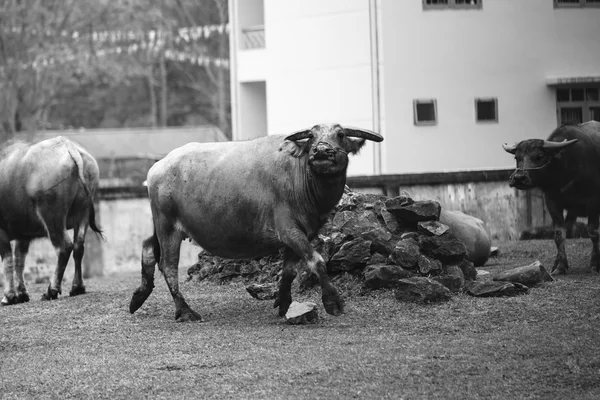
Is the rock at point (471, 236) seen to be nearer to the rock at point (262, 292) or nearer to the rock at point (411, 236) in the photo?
the rock at point (411, 236)

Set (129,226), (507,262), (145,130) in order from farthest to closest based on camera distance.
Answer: (145,130)
(129,226)
(507,262)

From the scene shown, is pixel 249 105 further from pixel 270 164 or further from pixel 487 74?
pixel 270 164

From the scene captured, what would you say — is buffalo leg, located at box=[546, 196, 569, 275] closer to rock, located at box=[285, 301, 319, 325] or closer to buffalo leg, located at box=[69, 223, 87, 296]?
rock, located at box=[285, 301, 319, 325]

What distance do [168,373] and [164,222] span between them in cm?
328

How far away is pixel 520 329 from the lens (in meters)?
9.98

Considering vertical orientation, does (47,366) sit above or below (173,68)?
below

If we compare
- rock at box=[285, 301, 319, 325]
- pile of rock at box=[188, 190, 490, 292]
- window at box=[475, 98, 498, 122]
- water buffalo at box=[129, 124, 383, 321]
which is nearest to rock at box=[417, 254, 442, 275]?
pile of rock at box=[188, 190, 490, 292]

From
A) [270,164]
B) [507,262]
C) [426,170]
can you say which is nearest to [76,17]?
[426,170]

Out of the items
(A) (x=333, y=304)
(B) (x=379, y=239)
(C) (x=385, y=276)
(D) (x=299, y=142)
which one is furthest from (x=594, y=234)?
(D) (x=299, y=142)

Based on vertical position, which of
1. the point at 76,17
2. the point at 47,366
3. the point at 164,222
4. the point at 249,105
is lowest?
the point at 47,366

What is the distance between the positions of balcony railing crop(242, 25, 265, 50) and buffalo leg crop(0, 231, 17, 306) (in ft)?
44.3

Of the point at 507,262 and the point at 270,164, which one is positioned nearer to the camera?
the point at 270,164

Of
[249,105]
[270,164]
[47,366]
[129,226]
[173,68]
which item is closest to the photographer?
[47,366]

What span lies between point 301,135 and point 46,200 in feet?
16.4
